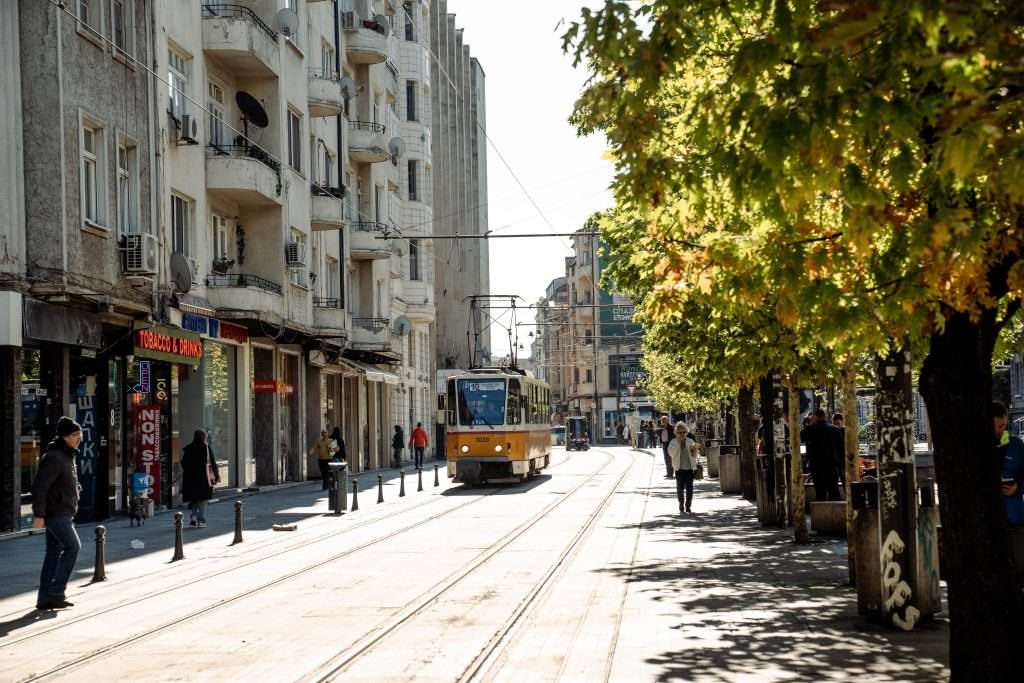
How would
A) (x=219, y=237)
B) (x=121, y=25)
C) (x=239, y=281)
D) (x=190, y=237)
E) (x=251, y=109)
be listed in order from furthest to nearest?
(x=251, y=109), (x=219, y=237), (x=239, y=281), (x=190, y=237), (x=121, y=25)

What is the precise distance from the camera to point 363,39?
4838 cm

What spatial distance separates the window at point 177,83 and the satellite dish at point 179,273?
3.40 m

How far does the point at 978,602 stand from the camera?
28.0ft

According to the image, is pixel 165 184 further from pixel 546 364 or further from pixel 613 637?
pixel 546 364

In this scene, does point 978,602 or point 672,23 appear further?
point 978,602

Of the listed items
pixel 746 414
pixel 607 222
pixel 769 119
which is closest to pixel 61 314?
pixel 607 222

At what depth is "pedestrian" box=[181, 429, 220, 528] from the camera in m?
23.6

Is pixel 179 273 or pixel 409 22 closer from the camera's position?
pixel 179 273

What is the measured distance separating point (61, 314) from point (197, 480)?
3536 mm

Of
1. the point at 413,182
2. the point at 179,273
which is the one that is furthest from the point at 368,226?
the point at 179,273

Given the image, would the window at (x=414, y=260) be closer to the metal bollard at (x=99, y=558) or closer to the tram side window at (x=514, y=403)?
the tram side window at (x=514, y=403)

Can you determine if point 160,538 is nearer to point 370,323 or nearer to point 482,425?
point 482,425

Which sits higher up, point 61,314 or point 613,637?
point 61,314

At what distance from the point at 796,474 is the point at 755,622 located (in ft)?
26.2
